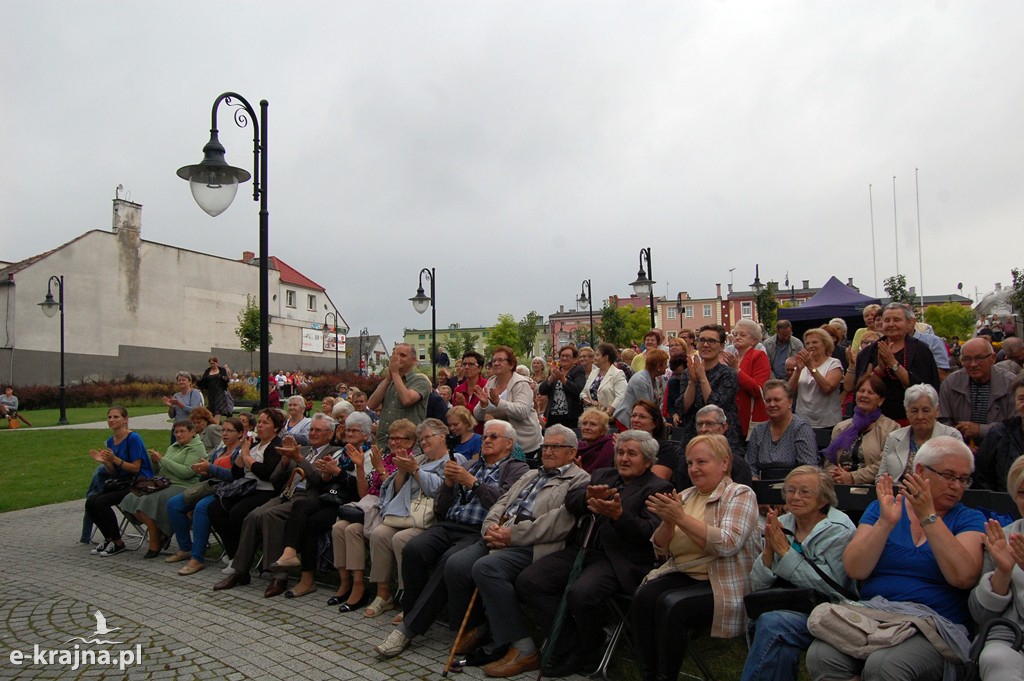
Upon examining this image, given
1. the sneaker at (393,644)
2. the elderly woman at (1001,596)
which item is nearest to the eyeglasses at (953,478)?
the elderly woman at (1001,596)

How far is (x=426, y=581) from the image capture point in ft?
19.6

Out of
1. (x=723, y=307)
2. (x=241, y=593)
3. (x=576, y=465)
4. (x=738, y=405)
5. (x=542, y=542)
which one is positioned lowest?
(x=241, y=593)

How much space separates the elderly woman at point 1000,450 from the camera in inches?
189

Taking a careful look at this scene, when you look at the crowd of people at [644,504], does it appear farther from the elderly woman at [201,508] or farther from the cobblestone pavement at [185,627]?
the cobblestone pavement at [185,627]

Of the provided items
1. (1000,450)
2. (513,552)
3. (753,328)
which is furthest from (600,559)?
(753,328)

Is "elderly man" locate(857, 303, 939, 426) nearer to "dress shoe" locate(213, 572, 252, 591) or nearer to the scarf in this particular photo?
the scarf

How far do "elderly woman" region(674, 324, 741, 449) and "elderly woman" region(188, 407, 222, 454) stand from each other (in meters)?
6.33

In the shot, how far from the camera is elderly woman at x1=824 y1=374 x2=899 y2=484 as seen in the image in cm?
544

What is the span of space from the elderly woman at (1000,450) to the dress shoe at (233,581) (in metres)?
6.63

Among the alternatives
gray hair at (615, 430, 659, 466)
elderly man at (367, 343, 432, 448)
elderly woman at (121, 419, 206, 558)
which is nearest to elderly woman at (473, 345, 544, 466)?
elderly man at (367, 343, 432, 448)

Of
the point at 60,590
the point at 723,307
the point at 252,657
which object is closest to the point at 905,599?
the point at 252,657

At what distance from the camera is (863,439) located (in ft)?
18.6

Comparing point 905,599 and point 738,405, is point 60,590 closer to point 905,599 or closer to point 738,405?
point 738,405

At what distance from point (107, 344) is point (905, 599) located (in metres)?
46.2
